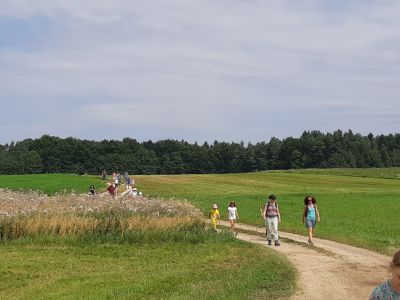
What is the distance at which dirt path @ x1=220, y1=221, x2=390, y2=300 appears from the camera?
13719mm

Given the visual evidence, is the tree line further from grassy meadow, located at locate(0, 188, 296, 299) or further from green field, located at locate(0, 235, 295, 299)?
green field, located at locate(0, 235, 295, 299)

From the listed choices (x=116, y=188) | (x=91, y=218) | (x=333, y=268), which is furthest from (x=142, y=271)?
(x=116, y=188)

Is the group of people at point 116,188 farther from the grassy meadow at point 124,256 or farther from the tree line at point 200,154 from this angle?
the tree line at point 200,154

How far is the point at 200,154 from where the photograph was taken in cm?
16362

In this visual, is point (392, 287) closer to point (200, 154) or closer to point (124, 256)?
point (124, 256)

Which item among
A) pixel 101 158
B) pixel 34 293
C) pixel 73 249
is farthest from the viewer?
pixel 101 158

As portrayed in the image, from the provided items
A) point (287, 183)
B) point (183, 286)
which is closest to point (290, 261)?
point (183, 286)

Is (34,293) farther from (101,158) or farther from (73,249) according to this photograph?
(101,158)

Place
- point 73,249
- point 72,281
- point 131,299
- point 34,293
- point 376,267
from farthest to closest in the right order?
1. point 73,249
2. point 376,267
3. point 72,281
4. point 34,293
5. point 131,299

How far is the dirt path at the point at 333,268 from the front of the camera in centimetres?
1372

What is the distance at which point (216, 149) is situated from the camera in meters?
166

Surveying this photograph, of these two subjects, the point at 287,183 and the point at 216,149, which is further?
the point at 216,149

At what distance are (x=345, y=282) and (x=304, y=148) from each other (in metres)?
146

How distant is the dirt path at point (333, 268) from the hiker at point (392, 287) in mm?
6604
